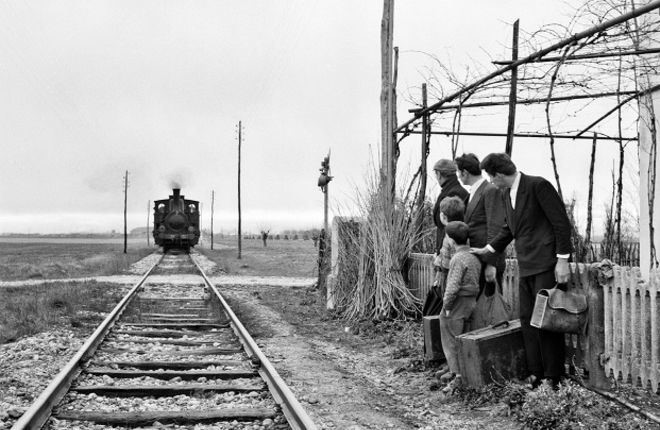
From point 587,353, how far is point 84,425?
141 inches

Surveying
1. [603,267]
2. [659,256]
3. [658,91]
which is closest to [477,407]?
[603,267]

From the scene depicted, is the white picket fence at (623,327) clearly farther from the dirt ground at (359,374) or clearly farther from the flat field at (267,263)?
the flat field at (267,263)

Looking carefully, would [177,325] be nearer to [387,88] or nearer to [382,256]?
[382,256]

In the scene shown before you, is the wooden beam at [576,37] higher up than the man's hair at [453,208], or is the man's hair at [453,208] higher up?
the wooden beam at [576,37]

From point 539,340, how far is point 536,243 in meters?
0.73

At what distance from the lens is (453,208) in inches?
224

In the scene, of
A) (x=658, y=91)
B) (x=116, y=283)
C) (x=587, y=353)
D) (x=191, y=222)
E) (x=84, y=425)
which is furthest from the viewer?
(x=191, y=222)

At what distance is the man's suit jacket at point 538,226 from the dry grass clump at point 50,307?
6.10m

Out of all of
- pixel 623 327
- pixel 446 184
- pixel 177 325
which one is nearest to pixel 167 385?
pixel 446 184

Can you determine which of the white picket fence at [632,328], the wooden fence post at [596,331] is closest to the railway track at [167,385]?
the wooden fence post at [596,331]

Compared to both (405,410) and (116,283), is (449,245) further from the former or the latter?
(116,283)

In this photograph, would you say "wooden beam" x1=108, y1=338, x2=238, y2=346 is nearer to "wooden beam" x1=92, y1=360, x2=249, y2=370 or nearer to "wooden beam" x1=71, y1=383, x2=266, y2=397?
"wooden beam" x1=92, y1=360, x2=249, y2=370

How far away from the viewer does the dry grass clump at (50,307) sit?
879cm

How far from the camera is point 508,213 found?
5211 mm
